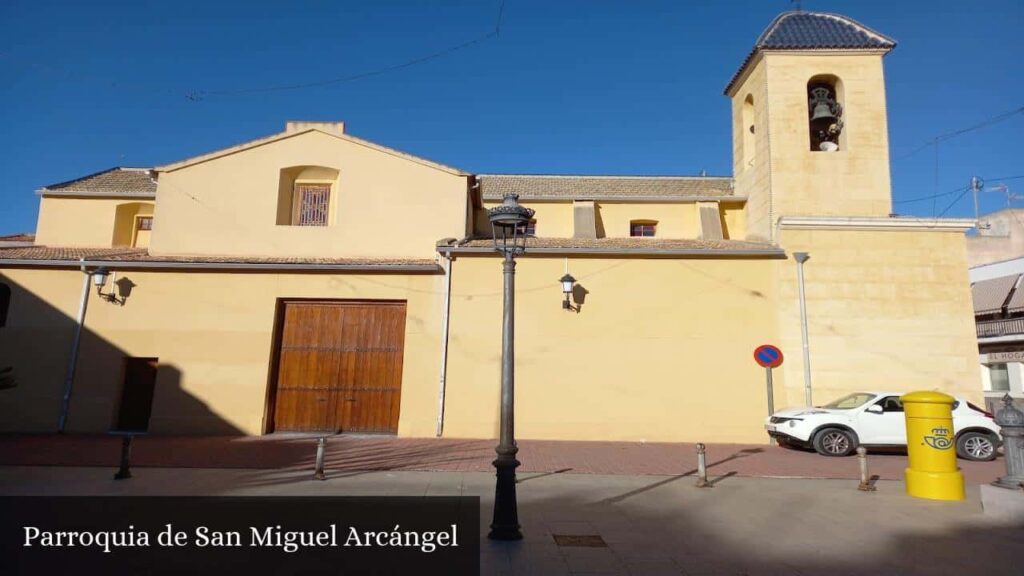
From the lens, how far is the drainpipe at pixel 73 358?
1366 centimetres

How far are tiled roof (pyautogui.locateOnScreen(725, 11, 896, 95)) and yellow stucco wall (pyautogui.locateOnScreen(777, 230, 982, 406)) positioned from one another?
18.8 feet

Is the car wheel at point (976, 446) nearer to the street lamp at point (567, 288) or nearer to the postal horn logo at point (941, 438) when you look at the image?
the postal horn logo at point (941, 438)

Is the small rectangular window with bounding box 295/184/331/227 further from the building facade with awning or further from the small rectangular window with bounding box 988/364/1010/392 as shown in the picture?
the small rectangular window with bounding box 988/364/1010/392

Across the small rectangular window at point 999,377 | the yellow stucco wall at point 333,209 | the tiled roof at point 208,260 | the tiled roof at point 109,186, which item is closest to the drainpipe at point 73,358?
the tiled roof at point 208,260

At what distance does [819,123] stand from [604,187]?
7.78 meters

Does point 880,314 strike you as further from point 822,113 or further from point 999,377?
point 999,377

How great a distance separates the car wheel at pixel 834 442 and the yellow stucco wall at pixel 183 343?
29.1 feet

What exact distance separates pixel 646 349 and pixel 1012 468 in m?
7.84

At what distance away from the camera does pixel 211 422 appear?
45.1ft

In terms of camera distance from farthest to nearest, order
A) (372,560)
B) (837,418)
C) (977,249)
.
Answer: (977,249) < (837,418) < (372,560)

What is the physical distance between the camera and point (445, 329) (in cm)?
1413

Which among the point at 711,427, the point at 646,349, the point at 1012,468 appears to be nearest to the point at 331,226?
the point at 646,349

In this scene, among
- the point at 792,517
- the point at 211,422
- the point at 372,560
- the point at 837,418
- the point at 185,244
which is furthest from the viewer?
the point at 185,244

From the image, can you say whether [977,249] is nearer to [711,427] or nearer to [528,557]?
[711,427]
